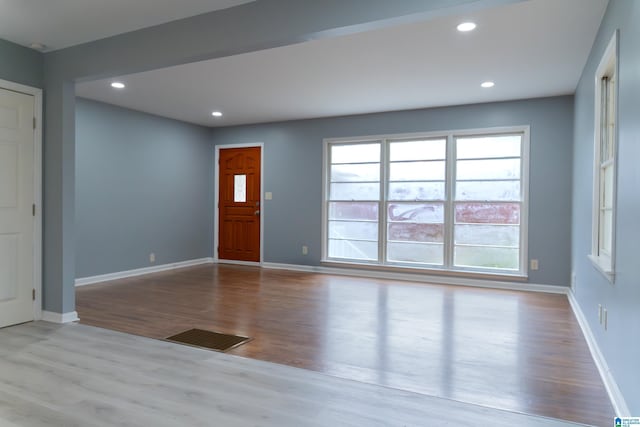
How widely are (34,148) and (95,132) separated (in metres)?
2.03

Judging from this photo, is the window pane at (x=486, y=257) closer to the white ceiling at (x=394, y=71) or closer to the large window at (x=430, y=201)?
the large window at (x=430, y=201)

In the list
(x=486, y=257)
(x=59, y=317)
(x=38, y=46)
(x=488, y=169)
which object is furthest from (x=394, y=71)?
(x=59, y=317)

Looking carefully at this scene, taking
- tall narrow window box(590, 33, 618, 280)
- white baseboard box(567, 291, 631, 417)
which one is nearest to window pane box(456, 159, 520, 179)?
white baseboard box(567, 291, 631, 417)

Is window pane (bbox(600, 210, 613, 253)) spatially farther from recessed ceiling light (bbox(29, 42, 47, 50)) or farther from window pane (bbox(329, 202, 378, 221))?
recessed ceiling light (bbox(29, 42, 47, 50))

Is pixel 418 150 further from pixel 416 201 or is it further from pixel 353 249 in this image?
pixel 353 249

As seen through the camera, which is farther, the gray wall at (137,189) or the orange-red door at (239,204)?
the orange-red door at (239,204)

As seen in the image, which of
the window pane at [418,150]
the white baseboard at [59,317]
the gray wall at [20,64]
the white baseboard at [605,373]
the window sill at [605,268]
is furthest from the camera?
the window pane at [418,150]

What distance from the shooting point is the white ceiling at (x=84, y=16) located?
2.96 metres

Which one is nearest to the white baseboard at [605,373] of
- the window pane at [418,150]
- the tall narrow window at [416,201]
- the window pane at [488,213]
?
the window pane at [488,213]

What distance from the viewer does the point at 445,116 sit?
19.8 ft

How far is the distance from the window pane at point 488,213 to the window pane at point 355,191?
1271mm

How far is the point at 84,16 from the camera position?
3170 millimetres

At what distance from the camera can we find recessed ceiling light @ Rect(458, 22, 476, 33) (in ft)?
10.6

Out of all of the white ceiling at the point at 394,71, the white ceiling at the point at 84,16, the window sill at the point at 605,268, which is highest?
the white ceiling at the point at 394,71
